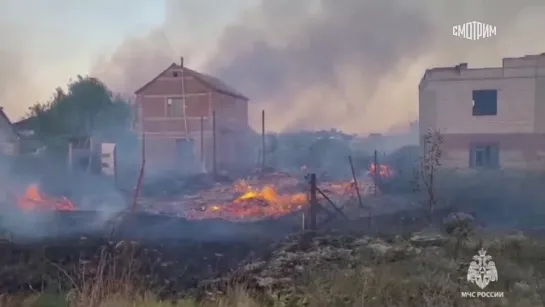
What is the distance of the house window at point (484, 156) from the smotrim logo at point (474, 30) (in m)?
0.71

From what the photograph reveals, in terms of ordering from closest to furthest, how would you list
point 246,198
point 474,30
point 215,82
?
point 474,30, point 215,82, point 246,198

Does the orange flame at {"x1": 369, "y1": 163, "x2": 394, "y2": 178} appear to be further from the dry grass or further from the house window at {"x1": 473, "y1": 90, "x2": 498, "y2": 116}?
the house window at {"x1": 473, "y1": 90, "x2": 498, "y2": 116}

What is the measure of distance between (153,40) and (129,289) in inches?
65.3

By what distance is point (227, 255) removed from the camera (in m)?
3.46

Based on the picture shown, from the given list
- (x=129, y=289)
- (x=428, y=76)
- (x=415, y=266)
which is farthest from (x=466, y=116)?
(x=129, y=289)

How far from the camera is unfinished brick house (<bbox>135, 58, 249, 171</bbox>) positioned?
3.48 metres

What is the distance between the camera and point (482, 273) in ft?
10.4

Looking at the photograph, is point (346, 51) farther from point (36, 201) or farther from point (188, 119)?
point (36, 201)

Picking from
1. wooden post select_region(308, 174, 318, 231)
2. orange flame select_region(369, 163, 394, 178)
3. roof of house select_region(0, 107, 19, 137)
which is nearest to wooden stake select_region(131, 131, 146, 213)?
roof of house select_region(0, 107, 19, 137)

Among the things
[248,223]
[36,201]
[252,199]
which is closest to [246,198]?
[252,199]

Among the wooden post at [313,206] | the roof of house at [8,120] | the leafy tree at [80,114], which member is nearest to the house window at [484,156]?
the wooden post at [313,206]

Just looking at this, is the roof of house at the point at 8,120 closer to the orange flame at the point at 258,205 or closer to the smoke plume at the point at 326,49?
the smoke plume at the point at 326,49

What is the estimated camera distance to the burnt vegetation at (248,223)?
330cm

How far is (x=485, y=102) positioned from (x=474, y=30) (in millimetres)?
472
